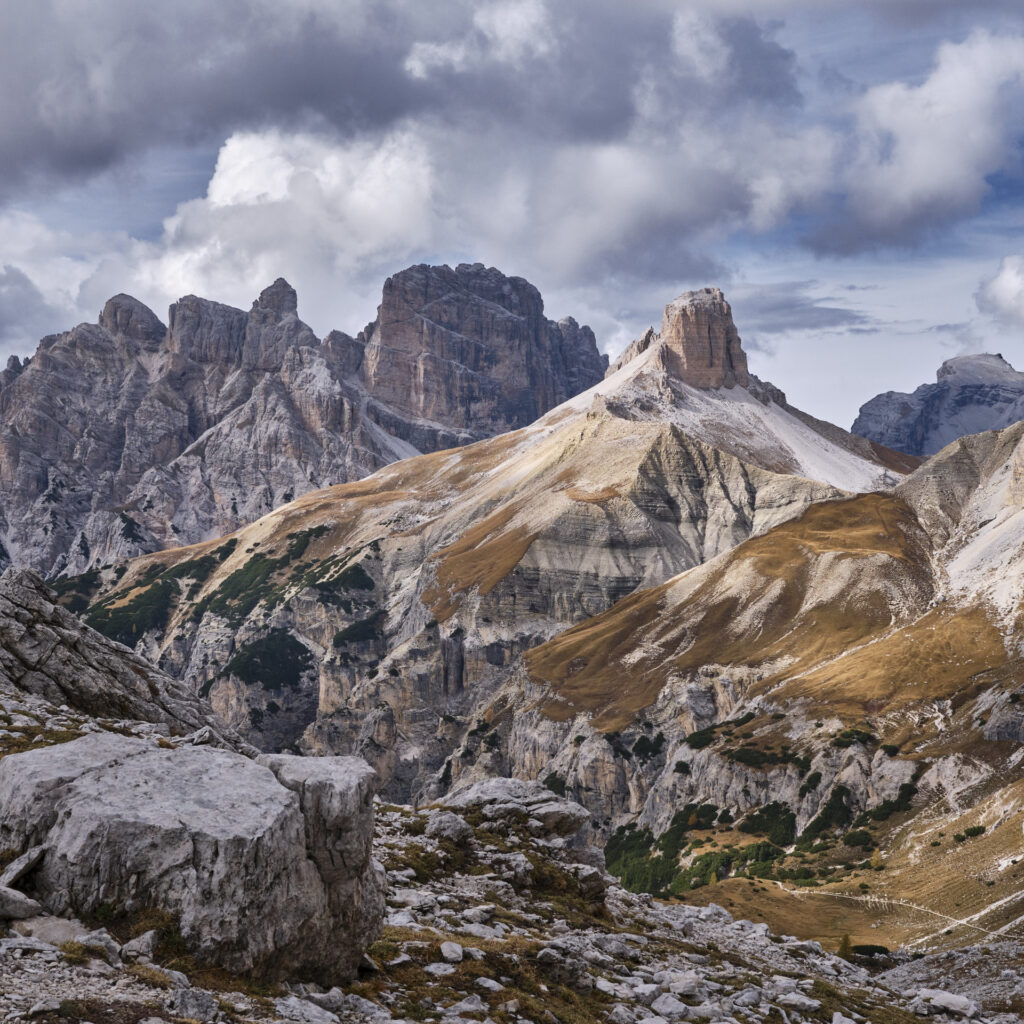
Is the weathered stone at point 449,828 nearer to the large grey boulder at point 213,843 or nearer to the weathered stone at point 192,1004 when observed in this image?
the large grey boulder at point 213,843

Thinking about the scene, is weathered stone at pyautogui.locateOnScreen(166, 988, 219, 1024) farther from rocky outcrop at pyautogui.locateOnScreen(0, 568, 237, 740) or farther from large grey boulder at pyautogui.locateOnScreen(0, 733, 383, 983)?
rocky outcrop at pyautogui.locateOnScreen(0, 568, 237, 740)

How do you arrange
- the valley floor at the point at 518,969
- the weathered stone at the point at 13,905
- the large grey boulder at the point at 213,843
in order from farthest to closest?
1. the large grey boulder at the point at 213,843
2. the weathered stone at the point at 13,905
3. the valley floor at the point at 518,969

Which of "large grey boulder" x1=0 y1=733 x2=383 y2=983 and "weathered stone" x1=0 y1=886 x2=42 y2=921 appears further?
"large grey boulder" x1=0 y1=733 x2=383 y2=983

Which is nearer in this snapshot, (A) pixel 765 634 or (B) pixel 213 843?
(B) pixel 213 843

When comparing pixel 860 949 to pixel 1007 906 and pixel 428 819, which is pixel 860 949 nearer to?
pixel 1007 906

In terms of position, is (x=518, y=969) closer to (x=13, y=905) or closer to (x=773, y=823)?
(x=13, y=905)

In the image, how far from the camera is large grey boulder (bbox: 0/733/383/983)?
23578 millimetres

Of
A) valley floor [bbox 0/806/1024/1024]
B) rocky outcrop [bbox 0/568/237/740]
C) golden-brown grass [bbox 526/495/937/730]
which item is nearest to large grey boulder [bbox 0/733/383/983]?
valley floor [bbox 0/806/1024/1024]

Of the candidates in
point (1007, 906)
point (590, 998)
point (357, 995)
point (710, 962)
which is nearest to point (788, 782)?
point (1007, 906)

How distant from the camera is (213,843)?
78.1 ft

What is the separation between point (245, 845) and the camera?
2400 cm

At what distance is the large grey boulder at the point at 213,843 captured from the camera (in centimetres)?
2358

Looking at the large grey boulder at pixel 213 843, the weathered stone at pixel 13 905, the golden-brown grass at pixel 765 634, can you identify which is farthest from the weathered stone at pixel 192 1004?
the golden-brown grass at pixel 765 634

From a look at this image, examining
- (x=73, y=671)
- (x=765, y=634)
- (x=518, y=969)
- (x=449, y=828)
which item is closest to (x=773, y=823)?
(x=765, y=634)
